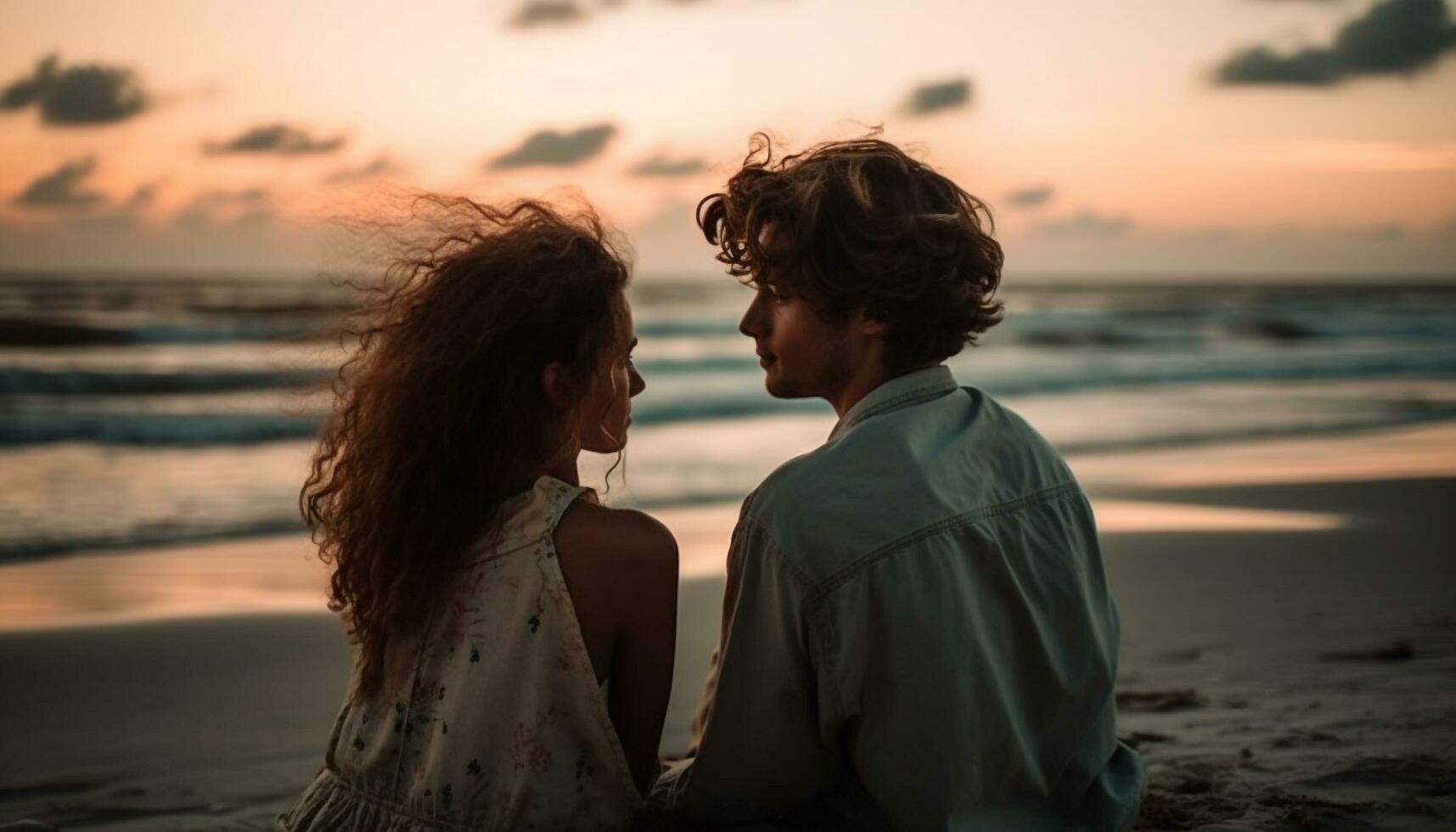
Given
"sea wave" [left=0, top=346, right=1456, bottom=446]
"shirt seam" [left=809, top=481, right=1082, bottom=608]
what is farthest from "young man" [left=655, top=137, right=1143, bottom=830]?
"sea wave" [left=0, top=346, right=1456, bottom=446]

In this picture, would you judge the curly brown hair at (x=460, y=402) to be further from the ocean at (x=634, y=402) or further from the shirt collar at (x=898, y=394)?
the shirt collar at (x=898, y=394)

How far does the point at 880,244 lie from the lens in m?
2.74

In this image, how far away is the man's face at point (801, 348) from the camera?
2.85m

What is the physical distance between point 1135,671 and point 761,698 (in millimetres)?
3191

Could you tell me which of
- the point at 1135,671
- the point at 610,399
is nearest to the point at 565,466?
the point at 610,399

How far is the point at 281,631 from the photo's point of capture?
6.01m

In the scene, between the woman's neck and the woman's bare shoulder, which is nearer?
the woman's bare shoulder

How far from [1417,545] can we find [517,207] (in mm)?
6469

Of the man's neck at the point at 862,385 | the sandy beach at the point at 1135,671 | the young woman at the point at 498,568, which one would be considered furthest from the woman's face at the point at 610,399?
the sandy beach at the point at 1135,671

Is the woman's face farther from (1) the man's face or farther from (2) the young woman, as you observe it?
(1) the man's face

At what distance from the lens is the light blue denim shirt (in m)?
2.38

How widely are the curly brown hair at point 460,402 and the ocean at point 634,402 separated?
357mm

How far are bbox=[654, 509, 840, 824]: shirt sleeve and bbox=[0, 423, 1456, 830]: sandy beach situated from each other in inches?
60.1

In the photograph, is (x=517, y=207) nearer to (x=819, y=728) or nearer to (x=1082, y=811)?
(x=819, y=728)
